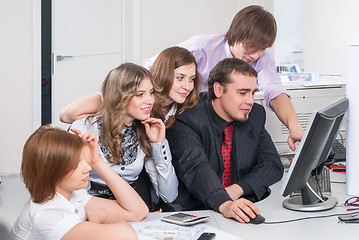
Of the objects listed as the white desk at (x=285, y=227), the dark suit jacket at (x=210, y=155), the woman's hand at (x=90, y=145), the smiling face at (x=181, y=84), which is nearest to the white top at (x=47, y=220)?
the woman's hand at (x=90, y=145)

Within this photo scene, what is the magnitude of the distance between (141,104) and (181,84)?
362mm

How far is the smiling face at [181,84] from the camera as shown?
2426 mm

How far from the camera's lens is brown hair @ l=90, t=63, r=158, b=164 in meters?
2.12

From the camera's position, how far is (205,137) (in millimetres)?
2381

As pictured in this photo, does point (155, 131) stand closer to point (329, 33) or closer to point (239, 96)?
point (239, 96)

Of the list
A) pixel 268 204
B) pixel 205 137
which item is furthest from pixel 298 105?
pixel 268 204

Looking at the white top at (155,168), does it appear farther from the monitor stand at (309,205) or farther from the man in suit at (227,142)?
the monitor stand at (309,205)

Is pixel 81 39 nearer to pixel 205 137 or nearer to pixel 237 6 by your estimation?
pixel 237 6

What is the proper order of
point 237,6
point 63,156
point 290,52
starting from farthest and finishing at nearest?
point 290,52, point 237,6, point 63,156

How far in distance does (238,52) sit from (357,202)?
3.08ft

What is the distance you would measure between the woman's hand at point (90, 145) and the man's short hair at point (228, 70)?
79 centimetres

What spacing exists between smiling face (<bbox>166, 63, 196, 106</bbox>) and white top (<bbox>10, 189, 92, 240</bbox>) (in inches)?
36.3

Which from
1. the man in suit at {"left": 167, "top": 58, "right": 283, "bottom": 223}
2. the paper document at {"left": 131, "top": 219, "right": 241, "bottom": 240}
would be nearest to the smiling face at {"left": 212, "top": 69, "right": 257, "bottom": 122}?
the man in suit at {"left": 167, "top": 58, "right": 283, "bottom": 223}

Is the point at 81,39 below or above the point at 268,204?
above
